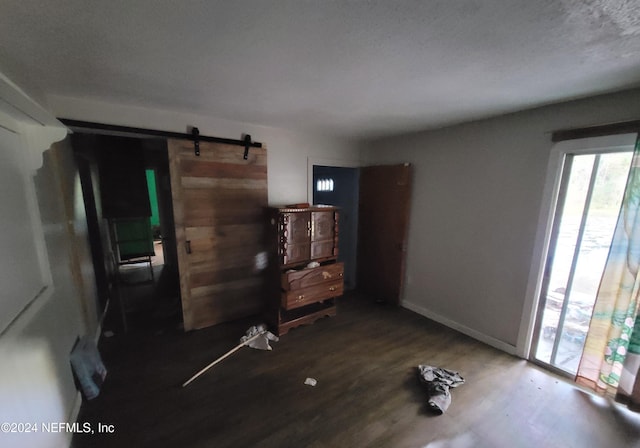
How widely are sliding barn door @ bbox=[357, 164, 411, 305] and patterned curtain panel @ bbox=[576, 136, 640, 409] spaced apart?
5.59 ft

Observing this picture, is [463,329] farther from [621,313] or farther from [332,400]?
[332,400]

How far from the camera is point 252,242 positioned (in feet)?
9.29

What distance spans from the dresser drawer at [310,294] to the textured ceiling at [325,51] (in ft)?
5.96

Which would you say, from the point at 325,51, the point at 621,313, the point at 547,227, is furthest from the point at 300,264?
the point at 621,313

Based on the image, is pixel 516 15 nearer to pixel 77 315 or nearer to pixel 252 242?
pixel 252 242

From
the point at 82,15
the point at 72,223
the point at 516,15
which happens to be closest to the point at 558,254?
the point at 516,15

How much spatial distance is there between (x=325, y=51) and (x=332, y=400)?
220cm

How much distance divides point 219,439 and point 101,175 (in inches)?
124

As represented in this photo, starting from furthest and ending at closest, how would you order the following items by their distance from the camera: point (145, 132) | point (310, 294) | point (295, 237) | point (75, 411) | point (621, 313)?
point (310, 294)
point (295, 237)
point (145, 132)
point (621, 313)
point (75, 411)

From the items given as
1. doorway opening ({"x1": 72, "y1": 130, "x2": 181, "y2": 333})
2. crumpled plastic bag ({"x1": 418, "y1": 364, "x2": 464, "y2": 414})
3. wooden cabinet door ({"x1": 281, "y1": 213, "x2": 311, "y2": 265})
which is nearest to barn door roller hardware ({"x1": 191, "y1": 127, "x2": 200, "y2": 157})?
doorway opening ({"x1": 72, "y1": 130, "x2": 181, "y2": 333})

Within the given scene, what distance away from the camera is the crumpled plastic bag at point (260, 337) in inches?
91.5

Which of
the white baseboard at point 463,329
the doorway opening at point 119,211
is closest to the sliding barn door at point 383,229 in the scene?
the white baseboard at point 463,329

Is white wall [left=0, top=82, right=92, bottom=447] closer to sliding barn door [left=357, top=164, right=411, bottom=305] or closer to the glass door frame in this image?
sliding barn door [left=357, top=164, right=411, bottom=305]

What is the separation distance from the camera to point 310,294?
2670 millimetres
